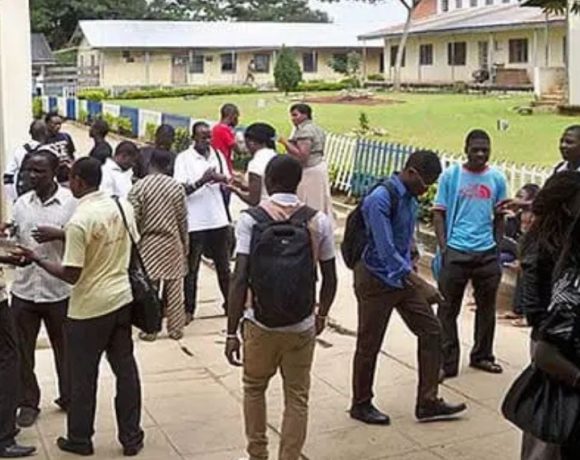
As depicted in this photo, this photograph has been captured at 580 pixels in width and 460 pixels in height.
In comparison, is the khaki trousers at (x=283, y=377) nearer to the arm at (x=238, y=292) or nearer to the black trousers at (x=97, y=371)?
the arm at (x=238, y=292)

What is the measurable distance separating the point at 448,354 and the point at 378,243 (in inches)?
66.8

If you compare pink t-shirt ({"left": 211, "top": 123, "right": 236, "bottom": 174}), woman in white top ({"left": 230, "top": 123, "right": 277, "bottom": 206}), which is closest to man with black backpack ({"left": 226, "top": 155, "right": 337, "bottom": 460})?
woman in white top ({"left": 230, "top": 123, "right": 277, "bottom": 206})

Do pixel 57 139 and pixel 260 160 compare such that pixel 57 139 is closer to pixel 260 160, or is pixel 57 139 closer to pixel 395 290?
pixel 260 160

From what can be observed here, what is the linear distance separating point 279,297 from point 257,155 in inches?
138

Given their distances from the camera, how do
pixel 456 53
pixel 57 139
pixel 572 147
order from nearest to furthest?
pixel 572 147 < pixel 57 139 < pixel 456 53

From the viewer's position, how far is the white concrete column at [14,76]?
38.9ft

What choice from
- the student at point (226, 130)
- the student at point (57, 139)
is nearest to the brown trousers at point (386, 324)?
the student at point (57, 139)

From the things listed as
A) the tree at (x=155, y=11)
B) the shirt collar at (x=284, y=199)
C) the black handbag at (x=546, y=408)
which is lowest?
the black handbag at (x=546, y=408)

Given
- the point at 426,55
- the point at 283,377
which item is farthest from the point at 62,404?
the point at 426,55

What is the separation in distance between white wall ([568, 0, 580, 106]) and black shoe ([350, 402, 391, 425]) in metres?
25.7

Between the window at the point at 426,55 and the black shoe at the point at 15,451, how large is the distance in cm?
5192

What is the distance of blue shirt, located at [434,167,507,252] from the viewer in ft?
23.7

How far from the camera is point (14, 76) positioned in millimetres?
11961

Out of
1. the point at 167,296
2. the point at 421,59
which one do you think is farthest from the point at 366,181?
the point at 421,59
